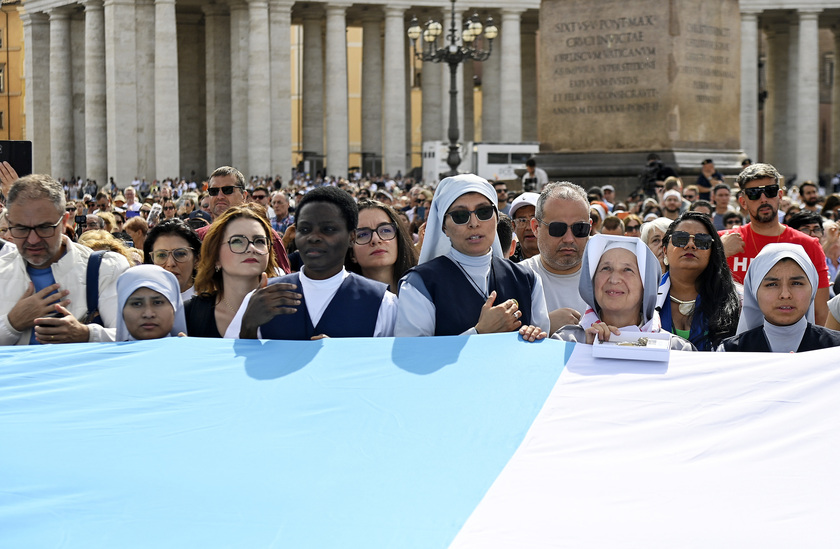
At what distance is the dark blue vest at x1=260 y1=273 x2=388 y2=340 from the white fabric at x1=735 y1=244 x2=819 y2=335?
5.75 feet

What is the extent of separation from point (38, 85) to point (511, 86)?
30.1 meters

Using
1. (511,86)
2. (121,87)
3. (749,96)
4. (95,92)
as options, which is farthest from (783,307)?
(95,92)

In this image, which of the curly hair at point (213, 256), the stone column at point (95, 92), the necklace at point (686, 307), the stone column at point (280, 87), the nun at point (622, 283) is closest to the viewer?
the nun at point (622, 283)

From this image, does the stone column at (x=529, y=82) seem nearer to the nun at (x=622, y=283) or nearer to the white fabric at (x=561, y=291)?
the white fabric at (x=561, y=291)

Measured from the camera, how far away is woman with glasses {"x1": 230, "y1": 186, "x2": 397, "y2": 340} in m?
5.36

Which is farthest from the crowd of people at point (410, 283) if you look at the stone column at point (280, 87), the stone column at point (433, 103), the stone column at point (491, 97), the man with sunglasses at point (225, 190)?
the stone column at point (491, 97)

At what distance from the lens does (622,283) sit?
16.9 ft

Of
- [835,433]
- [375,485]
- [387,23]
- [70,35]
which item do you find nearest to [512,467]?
[375,485]

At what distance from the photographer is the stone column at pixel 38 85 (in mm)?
73312

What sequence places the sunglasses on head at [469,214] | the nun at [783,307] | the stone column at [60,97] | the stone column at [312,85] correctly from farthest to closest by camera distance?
the stone column at [60,97] < the stone column at [312,85] < the sunglasses on head at [469,214] < the nun at [783,307]

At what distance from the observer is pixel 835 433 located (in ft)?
13.8

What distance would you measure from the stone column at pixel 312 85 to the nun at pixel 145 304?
206 ft

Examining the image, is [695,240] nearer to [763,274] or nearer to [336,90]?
[763,274]

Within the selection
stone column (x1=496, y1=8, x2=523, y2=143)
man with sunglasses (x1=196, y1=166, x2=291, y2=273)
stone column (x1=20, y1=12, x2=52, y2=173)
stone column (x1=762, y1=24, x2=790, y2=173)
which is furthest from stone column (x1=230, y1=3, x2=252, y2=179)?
man with sunglasses (x1=196, y1=166, x2=291, y2=273)
